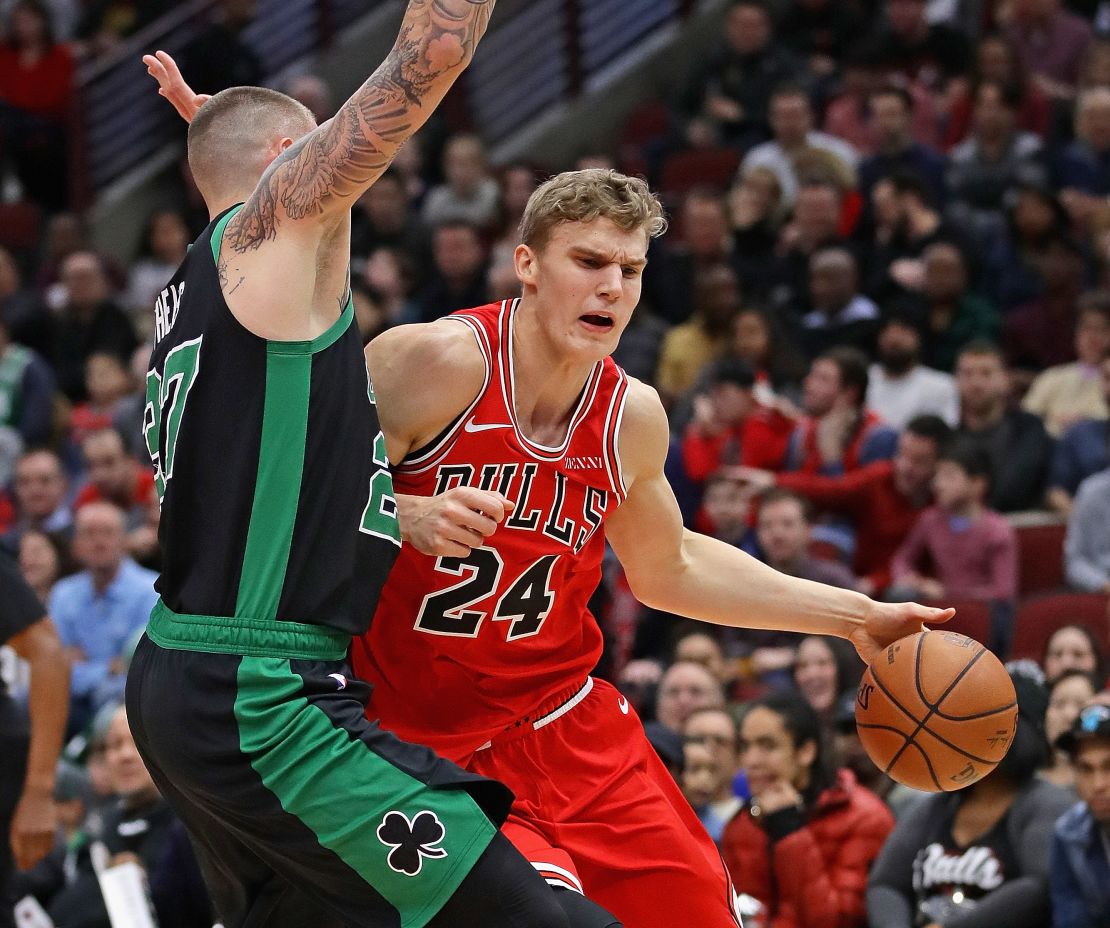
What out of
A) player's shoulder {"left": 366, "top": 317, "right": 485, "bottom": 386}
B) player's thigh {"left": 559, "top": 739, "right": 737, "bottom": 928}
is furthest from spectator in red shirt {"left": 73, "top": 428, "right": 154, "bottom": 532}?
player's thigh {"left": 559, "top": 739, "right": 737, "bottom": 928}

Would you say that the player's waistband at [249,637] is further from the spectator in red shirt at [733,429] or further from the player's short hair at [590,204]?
the spectator in red shirt at [733,429]

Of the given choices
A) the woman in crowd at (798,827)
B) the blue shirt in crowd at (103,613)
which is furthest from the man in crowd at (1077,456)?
the blue shirt in crowd at (103,613)

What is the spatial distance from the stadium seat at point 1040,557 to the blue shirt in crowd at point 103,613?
4.61 meters

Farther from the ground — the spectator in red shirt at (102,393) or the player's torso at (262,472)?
the player's torso at (262,472)

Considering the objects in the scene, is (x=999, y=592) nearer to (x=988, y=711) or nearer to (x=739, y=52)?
(x=988, y=711)

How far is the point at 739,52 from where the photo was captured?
14.3 m

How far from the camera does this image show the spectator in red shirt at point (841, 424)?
10125mm

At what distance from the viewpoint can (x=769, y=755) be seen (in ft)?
23.4

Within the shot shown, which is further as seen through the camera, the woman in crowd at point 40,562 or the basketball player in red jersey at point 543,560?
the woman in crowd at point 40,562

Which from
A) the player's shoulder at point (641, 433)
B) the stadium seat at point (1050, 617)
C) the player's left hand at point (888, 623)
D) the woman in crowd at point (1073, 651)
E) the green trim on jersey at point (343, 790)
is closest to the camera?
the green trim on jersey at point (343, 790)

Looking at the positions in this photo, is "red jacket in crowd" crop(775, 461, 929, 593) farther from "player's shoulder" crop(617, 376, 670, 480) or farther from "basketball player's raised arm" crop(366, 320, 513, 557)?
"basketball player's raised arm" crop(366, 320, 513, 557)

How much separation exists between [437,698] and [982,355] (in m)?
6.03

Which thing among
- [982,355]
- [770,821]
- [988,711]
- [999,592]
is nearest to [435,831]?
[988,711]

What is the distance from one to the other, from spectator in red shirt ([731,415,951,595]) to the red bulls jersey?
5228 millimetres
